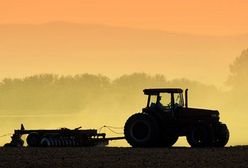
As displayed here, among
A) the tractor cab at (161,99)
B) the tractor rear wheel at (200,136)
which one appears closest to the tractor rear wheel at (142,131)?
the tractor cab at (161,99)

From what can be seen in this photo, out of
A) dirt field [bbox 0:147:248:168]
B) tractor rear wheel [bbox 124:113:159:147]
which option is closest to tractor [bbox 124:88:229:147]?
tractor rear wheel [bbox 124:113:159:147]

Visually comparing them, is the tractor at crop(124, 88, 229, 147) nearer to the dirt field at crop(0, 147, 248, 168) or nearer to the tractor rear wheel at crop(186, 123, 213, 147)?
the tractor rear wheel at crop(186, 123, 213, 147)

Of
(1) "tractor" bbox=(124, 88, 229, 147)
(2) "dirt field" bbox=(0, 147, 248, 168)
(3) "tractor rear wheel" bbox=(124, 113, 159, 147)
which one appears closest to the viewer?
(2) "dirt field" bbox=(0, 147, 248, 168)

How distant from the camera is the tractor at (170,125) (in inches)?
1518

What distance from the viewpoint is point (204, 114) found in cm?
3966

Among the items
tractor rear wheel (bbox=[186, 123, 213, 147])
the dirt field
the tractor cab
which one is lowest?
the dirt field

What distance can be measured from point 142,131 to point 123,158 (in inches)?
335

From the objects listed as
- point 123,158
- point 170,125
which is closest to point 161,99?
point 170,125

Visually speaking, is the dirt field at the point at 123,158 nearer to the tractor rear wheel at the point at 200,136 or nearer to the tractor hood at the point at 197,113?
the tractor rear wheel at the point at 200,136

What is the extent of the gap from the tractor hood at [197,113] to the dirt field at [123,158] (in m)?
3.31

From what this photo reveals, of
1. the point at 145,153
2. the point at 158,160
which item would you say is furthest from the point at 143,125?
the point at 158,160

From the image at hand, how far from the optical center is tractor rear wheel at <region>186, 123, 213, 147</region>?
38625 millimetres

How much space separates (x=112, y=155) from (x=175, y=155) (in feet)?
8.47

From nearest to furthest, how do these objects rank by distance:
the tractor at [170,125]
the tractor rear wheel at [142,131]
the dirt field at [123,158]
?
1. the dirt field at [123,158]
2. the tractor rear wheel at [142,131]
3. the tractor at [170,125]
